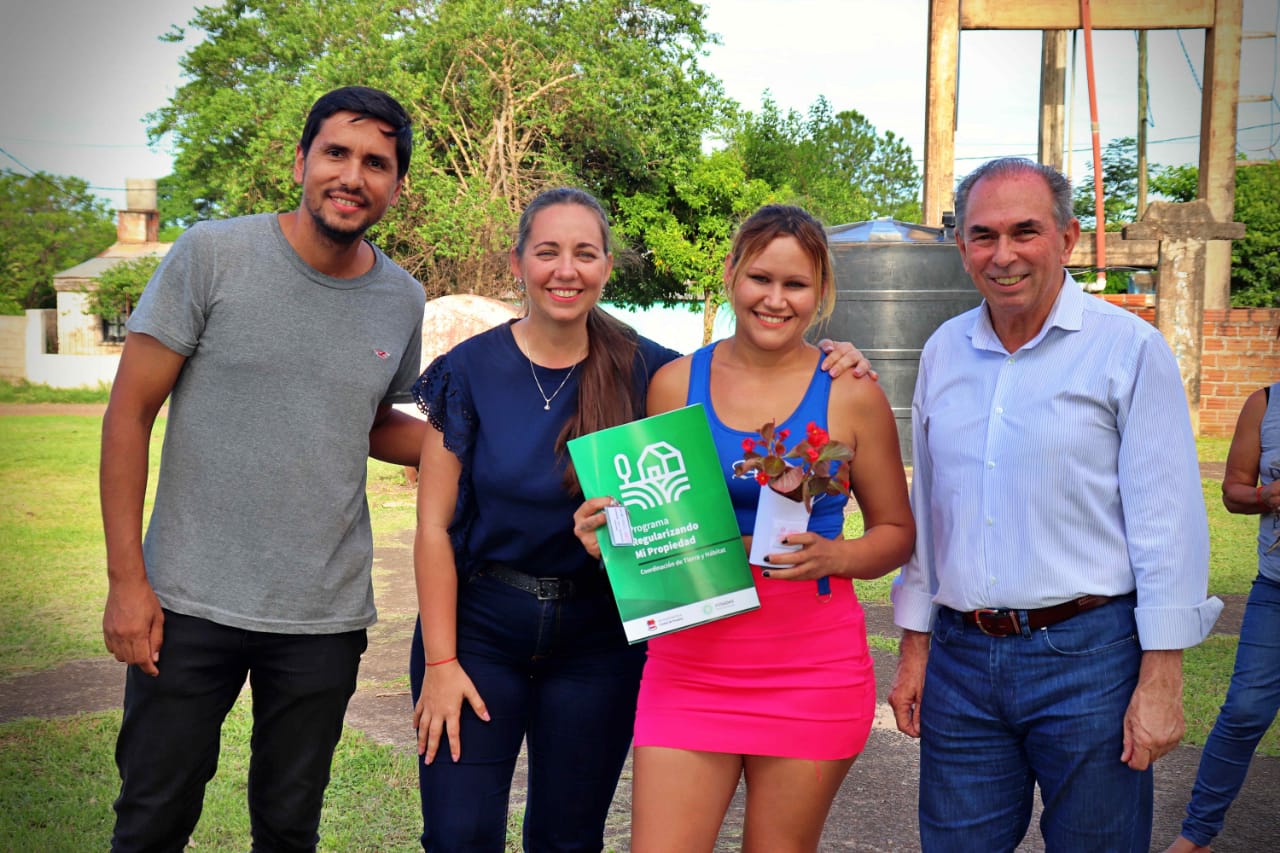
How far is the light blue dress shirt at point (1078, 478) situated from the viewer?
8.02ft

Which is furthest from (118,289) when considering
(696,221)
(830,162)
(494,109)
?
(830,162)

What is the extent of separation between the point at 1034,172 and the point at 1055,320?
345mm

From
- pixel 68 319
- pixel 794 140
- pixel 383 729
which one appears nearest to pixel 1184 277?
pixel 383 729

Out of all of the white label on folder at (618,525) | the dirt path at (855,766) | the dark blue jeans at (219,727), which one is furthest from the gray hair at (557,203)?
the dirt path at (855,766)

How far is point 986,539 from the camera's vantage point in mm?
2594

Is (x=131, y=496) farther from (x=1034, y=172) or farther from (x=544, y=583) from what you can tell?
(x=1034, y=172)

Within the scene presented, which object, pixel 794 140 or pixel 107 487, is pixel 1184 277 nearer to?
pixel 107 487

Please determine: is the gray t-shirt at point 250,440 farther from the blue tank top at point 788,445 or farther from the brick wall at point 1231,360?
the brick wall at point 1231,360

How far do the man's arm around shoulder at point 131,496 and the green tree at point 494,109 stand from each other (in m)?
20.2

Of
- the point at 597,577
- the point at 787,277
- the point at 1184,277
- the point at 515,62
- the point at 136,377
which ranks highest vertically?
the point at 515,62

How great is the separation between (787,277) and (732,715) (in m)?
1.01

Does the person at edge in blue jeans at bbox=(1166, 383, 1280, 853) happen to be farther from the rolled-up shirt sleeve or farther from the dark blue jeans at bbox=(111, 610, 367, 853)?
the dark blue jeans at bbox=(111, 610, 367, 853)

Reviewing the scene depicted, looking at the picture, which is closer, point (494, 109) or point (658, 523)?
point (658, 523)

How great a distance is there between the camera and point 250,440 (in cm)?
294
